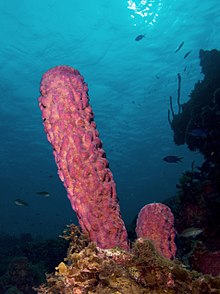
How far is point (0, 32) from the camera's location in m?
18.0

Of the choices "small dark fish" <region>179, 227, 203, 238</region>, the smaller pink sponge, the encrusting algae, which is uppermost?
"small dark fish" <region>179, 227, 203, 238</region>

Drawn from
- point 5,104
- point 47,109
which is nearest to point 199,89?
point 47,109

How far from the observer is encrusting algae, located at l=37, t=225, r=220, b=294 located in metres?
1.69

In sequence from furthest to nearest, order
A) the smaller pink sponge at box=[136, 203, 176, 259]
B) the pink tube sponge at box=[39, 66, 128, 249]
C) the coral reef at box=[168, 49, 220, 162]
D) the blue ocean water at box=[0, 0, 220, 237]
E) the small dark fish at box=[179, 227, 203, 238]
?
the blue ocean water at box=[0, 0, 220, 237]
the coral reef at box=[168, 49, 220, 162]
the small dark fish at box=[179, 227, 203, 238]
the smaller pink sponge at box=[136, 203, 176, 259]
the pink tube sponge at box=[39, 66, 128, 249]

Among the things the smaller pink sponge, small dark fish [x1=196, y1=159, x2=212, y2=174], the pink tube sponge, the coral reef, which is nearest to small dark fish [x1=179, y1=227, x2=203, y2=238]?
the smaller pink sponge

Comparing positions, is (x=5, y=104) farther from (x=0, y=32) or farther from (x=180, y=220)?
(x=180, y=220)

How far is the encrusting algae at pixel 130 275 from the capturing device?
169cm

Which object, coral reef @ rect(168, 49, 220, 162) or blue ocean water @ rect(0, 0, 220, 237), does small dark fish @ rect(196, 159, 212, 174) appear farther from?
blue ocean water @ rect(0, 0, 220, 237)

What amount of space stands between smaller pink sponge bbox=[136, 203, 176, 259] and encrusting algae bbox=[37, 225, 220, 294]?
108cm

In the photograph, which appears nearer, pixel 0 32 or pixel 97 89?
pixel 0 32

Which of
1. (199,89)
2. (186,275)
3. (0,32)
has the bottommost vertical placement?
(186,275)

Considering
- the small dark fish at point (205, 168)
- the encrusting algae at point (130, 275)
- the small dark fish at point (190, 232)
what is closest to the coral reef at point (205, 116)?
the small dark fish at point (205, 168)

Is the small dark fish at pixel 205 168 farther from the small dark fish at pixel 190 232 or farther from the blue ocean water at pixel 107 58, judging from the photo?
the small dark fish at pixel 190 232

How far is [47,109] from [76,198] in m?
0.97
